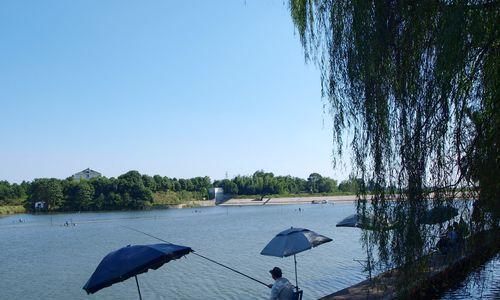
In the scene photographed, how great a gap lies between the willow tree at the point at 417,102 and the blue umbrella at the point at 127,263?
344cm

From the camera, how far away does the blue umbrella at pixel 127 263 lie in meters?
7.76

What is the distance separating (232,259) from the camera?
29.3 meters

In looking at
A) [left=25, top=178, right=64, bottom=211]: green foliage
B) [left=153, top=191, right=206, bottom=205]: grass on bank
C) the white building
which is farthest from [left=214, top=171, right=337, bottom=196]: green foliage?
[left=25, top=178, right=64, bottom=211]: green foliage

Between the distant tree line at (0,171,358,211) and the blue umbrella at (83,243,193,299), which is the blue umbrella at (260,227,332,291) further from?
the distant tree line at (0,171,358,211)

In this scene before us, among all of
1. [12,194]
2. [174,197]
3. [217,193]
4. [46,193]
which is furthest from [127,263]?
[217,193]

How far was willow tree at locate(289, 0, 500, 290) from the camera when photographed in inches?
252

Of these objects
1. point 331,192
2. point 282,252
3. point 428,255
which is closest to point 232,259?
point 282,252

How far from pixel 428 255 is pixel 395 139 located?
6.01 ft

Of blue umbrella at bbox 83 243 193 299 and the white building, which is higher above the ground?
the white building

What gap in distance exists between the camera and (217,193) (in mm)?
178750

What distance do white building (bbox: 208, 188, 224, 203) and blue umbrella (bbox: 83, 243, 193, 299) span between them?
16968cm

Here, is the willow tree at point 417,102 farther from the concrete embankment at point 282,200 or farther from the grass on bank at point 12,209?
the concrete embankment at point 282,200

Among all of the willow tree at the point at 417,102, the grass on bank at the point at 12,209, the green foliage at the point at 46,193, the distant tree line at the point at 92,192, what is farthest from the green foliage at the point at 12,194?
the willow tree at the point at 417,102

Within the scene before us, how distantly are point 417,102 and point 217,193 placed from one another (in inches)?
6812
